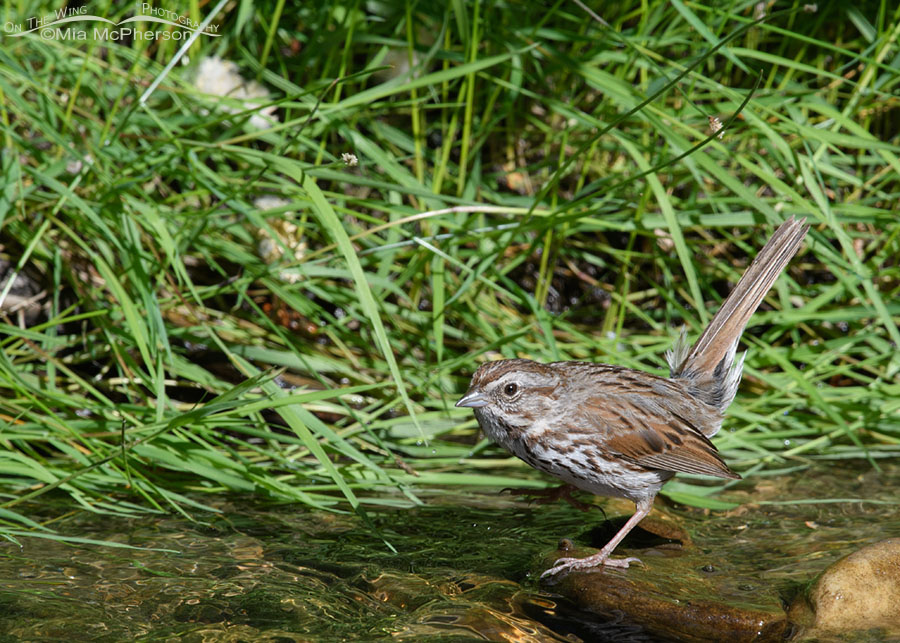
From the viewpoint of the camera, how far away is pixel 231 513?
3852mm

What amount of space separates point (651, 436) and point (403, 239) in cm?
185

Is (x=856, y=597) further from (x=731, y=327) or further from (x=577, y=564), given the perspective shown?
(x=731, y=327)

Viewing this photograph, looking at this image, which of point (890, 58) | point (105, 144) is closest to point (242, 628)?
point (105, 144)

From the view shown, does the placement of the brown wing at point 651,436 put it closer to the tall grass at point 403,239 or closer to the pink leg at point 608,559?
the pink leg at point 608,559

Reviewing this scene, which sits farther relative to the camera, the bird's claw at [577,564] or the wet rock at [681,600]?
the bird's claw at [577,564]

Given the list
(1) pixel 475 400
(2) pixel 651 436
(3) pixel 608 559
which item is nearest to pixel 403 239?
(1) pixel 475 400

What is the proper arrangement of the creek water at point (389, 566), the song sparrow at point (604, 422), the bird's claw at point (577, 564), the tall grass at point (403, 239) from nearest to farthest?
the creek water at point (389, 566) < the bird's claw at point (577, 564) < the song sparrow at point (604, 422) < the tall grass at point (403, 239)

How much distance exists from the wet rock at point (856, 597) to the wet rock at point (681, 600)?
10 centimetres

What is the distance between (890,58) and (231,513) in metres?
4.23

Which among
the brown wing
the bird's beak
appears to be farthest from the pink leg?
the bird's beak

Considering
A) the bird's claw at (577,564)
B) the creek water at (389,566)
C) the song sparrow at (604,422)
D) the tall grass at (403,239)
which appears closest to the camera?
the creek water at (389,566)

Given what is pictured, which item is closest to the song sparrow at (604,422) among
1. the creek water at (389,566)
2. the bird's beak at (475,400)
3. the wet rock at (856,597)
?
the bird's beak at (475,400)

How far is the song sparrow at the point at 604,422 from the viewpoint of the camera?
3645mm

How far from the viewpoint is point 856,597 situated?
309cm
